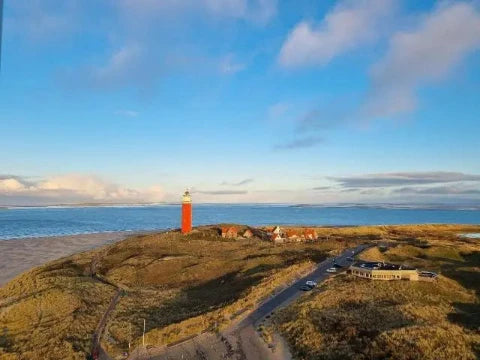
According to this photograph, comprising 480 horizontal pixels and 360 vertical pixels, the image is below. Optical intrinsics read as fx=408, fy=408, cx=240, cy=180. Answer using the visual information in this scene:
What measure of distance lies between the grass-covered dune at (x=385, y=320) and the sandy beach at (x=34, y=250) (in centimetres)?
4881

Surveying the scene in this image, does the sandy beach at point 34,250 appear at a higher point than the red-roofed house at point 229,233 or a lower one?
lower

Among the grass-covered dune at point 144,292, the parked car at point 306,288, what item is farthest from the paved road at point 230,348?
the parked car at point 306,288

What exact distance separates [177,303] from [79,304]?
33.4 feet

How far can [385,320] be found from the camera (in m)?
30.6

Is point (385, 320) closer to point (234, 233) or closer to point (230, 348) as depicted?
point (230, 348)

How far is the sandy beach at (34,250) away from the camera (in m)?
71.9

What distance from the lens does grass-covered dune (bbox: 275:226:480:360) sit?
25609 mm

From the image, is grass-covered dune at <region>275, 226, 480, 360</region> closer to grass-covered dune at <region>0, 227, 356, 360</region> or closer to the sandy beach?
grass-covered dune at <region>0, 227, 356, 360</region>

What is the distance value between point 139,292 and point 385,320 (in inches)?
1134

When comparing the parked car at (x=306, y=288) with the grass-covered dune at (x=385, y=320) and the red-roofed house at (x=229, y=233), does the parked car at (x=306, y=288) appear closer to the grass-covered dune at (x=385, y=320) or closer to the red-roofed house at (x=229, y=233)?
the grass-covered dune at (x=385, y=320)

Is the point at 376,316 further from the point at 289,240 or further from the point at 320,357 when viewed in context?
the point at 289,240

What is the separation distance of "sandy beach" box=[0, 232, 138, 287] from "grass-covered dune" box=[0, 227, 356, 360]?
656 centimetres

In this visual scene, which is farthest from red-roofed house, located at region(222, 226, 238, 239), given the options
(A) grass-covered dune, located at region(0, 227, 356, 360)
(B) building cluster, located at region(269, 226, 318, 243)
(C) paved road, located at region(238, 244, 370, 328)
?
(C) paved road, located at region(238, 244, 370, 328)

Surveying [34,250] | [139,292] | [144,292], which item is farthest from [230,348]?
[34,250]
